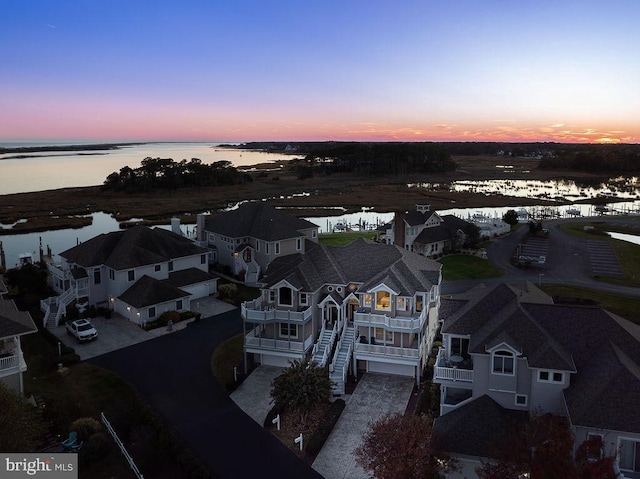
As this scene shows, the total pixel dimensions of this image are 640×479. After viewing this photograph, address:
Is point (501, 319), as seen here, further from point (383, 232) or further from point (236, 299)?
point (383, 232)

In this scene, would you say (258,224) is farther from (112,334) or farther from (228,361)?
(228,361)

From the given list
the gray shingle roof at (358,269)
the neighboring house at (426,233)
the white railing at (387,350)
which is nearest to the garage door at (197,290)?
the gray shingle roof at (358,269)

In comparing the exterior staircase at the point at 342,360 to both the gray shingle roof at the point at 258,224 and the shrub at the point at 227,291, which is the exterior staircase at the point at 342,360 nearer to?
the shrub at the point at 227,291

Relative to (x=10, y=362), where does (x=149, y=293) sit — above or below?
below

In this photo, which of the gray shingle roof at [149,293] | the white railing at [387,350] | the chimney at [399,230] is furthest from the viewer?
the chimney at [399,230]

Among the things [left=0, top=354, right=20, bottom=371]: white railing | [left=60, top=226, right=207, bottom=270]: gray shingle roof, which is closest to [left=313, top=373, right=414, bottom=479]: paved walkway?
[left=0, top=354, right=20, bottom=371]: white railing

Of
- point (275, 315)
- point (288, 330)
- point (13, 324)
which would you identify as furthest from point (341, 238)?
point (13, 324)
